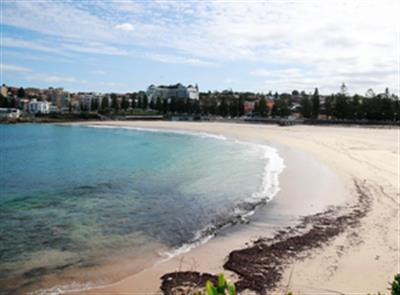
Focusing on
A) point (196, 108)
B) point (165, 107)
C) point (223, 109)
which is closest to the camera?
point (223, 109)

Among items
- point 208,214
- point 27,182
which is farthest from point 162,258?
point 27,182

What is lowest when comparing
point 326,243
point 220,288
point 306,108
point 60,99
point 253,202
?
point 253,202

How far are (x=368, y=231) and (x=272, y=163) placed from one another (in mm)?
17326

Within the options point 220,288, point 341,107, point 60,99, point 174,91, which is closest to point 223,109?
point 341,107

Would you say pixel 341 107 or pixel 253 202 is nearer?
pixel 253 202

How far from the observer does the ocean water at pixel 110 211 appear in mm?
10070

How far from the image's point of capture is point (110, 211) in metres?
15.5

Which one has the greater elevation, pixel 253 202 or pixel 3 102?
pixel 3 102

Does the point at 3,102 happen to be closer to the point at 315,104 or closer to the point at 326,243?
the point at 315,104

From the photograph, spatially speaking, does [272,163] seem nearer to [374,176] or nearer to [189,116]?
[374,176]

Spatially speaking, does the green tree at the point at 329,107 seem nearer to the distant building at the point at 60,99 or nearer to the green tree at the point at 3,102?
the green tree at the point at 3,102

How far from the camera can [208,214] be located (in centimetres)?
1493

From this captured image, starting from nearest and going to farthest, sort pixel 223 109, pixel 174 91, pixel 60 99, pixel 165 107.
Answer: pixel 223 109
pixel 165 107
pixel 60 99
pixel 174 91

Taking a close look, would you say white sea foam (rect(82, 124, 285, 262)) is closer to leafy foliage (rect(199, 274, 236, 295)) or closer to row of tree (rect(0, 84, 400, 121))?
leafy foliage (rect(199, 274, 236, 295))
